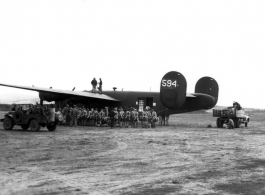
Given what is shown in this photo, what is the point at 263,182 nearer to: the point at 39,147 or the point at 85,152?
the point at 85,152

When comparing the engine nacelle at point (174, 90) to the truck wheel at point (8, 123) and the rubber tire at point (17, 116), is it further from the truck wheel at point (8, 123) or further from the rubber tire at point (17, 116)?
the truck wheel at point (8, 123)

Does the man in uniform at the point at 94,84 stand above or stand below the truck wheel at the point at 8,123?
above

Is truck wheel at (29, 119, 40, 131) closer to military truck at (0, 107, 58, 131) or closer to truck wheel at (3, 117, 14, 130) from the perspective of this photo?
military truck at (0, 107, 58, 131)

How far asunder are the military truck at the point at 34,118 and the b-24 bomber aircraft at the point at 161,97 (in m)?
6.50

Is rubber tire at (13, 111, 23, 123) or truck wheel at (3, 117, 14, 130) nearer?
rubber tire at (13, 111, 23, 123)

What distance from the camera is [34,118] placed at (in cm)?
2169

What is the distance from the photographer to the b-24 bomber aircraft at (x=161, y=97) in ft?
90.8

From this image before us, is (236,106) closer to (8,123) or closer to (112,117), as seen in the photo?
(112,117)

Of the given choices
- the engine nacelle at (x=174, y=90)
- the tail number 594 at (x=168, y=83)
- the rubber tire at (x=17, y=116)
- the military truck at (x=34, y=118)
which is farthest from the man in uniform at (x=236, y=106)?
the rubber tire at (x=17, y=116)

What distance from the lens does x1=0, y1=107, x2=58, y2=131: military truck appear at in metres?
21.4

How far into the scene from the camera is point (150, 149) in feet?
47.0

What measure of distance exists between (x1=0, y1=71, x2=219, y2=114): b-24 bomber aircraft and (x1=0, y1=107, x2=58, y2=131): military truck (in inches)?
256

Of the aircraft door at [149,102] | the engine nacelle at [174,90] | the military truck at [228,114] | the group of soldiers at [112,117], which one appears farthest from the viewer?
the aircraft door at [149,102]

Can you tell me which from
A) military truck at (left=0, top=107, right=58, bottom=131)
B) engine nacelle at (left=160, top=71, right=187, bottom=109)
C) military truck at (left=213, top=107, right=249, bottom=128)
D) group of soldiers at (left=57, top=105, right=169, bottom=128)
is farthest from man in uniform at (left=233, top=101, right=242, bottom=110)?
military truck at (left=0, top=107, right=58, bottom=131)
